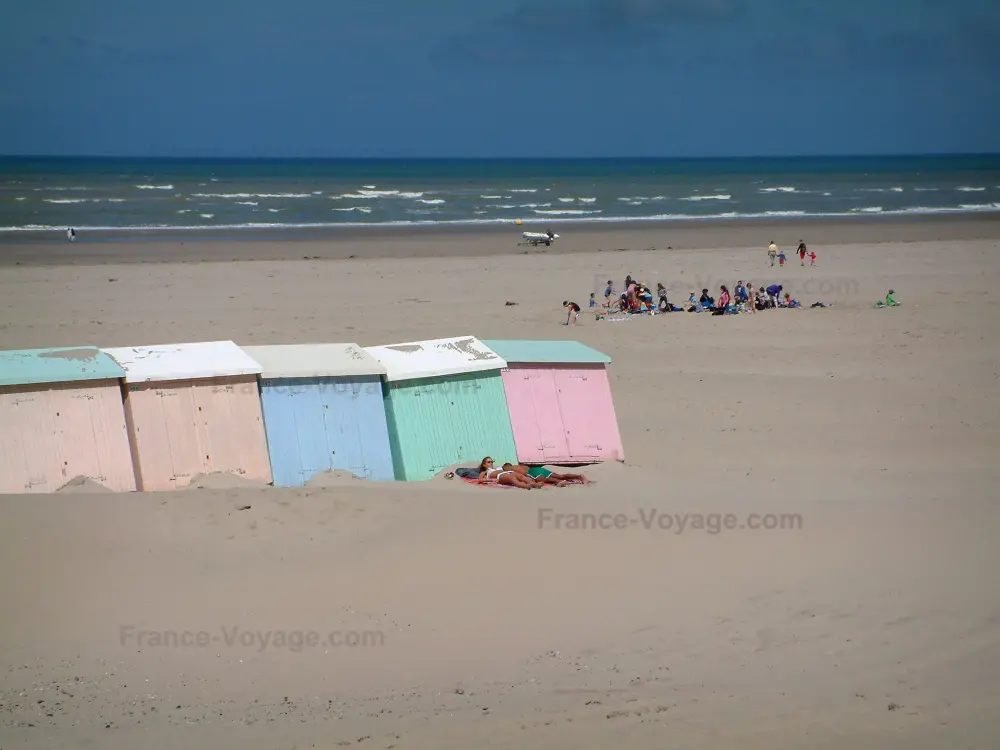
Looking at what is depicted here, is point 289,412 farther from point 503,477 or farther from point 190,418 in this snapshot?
point 503,477

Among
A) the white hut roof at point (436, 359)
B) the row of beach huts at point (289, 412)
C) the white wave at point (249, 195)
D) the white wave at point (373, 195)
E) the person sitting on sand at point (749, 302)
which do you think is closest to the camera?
the row of beach huts at point (289, 412)

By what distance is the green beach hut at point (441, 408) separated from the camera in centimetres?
1229

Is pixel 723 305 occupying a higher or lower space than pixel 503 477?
higher

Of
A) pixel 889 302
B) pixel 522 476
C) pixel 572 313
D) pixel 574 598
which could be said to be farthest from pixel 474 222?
pixel 574 598

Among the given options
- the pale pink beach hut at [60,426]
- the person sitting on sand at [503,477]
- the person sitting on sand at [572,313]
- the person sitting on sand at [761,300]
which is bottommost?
the person sitting on sand at [503,477]

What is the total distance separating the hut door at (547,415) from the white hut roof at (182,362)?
3379 millimetres

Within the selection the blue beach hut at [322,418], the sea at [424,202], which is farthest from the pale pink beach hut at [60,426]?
the sea at [424,202]

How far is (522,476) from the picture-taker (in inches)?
471

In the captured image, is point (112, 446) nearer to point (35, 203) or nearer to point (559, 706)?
point (559, 706)

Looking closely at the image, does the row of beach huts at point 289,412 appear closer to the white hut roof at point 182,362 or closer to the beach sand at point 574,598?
the white hut roof at point 182,362

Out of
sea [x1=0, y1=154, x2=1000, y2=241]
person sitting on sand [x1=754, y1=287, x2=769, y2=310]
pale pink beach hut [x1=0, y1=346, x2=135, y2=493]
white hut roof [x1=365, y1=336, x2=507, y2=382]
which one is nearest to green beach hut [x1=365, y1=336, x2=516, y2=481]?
white hut roof [x1=365, y1=336, x2=507, y2=382]

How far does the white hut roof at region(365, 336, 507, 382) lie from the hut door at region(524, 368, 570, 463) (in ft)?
1.81

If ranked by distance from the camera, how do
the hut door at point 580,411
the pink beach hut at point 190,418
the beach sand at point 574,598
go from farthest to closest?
the hut door at point 580,411 < the pink beach hut at point 190,418 < the beach sand at point 574,598

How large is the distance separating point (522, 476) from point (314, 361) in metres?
2.73
